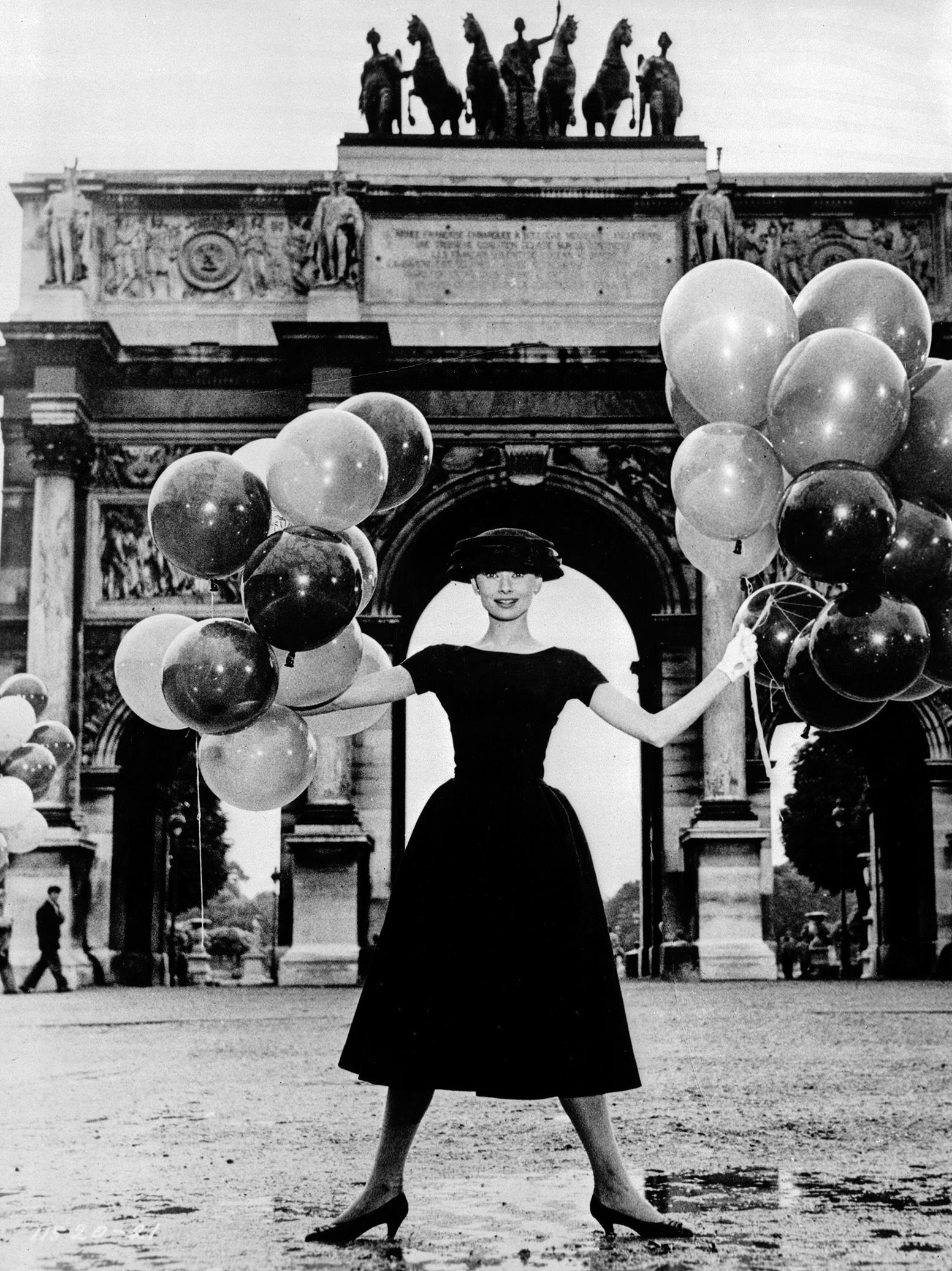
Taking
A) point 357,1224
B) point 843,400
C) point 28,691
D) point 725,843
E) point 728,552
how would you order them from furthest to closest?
1. point 725,843
2. point 28,691
3. point 728,552
4. point 843,400
5. point 357,1224

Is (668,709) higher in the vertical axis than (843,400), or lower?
lower

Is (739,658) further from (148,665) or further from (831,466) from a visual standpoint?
(148,665)

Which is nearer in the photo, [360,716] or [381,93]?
[360,716]

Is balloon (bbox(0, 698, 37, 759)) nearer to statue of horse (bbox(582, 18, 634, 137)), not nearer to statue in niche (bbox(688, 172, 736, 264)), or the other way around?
statue in niche (bbox(688, 172, 736, 264))

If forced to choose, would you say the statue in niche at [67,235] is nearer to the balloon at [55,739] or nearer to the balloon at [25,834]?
the balloon at [55,739]

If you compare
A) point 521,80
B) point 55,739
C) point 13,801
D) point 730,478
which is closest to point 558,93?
point 521,80

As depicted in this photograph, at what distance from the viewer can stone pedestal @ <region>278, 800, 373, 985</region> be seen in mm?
21359

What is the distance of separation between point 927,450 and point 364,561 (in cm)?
185

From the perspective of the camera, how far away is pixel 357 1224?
4.39 metres

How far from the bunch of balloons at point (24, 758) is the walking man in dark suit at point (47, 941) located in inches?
284

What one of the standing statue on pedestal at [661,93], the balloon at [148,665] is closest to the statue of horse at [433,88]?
the standing statue on pedestal at [661,93]

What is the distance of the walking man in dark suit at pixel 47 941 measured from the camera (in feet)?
65.3

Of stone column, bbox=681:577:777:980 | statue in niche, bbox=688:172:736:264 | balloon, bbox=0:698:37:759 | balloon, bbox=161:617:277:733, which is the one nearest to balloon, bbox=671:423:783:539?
balloon, bbox=161:617:277:733

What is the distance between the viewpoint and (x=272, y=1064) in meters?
9.74
